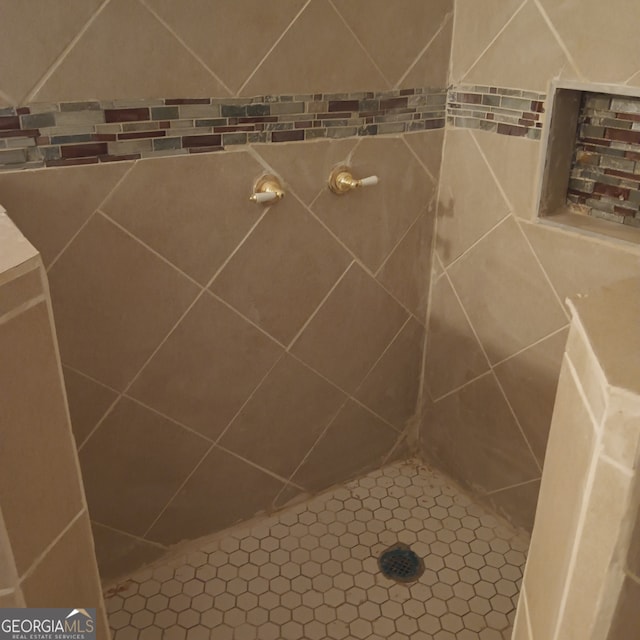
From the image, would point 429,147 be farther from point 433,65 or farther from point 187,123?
point 187,123

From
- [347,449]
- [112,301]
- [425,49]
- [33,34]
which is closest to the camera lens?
[33,34]

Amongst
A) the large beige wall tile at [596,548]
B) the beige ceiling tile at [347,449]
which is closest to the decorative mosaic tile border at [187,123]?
the beige ceiling tile at [347,449]

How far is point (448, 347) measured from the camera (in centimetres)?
171

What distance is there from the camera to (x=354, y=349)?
163 centimetres

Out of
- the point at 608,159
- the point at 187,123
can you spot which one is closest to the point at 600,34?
the point at 608,159

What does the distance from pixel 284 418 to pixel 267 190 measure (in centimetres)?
59

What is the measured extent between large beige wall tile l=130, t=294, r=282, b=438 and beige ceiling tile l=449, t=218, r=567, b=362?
513 millimetres

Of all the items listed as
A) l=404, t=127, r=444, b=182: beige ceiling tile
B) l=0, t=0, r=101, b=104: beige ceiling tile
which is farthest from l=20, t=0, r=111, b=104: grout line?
l=404, t=127, r=444, b=182: beige ceiling tile

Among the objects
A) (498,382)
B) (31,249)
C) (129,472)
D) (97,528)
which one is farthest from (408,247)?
(31,249)

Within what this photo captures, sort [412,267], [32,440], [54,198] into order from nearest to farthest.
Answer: [32,440] → [54,198] → [412,267]

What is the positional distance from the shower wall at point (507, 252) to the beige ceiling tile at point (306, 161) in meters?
0.32

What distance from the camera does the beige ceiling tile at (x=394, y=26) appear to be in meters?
1.31

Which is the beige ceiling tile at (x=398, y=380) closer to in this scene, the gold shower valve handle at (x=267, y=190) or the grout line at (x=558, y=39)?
the gold shower valve handle at (x=267, y=190)

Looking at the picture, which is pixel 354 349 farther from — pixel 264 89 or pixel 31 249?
pixel 31 249
